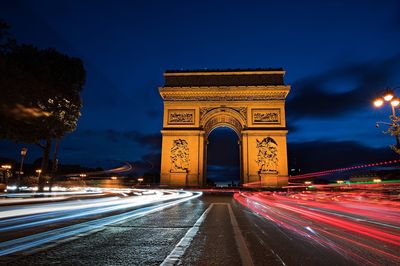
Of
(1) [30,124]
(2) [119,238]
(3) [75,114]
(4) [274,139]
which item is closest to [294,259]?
(2) [119,238]

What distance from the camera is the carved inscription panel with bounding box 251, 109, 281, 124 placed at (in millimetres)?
32312

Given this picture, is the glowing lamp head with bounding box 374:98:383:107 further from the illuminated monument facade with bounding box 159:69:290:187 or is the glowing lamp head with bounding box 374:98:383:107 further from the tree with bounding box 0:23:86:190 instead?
the illuminated monument facade with bounding box 159:69:290:187

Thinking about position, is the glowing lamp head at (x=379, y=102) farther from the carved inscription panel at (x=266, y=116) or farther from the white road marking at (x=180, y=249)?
the carved inscription panel at (x=266, y=116)

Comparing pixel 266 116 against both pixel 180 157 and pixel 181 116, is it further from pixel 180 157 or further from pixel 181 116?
pixel 180 157

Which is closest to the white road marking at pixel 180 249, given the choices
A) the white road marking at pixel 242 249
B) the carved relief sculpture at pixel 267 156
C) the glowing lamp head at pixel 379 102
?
the white road marking at pixel 242 249

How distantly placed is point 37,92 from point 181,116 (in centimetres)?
2260

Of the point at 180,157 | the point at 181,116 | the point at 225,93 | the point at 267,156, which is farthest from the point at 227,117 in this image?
the point at 180,157

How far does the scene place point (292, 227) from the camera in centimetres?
582

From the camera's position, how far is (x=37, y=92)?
11.2m

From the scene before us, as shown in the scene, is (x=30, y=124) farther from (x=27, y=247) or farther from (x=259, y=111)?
(x=259, y=111)

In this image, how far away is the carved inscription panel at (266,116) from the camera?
1272 inches

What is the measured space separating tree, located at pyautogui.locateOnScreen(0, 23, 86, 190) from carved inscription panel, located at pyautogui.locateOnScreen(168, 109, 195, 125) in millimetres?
18155

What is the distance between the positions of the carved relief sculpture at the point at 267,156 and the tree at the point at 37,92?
20.9m

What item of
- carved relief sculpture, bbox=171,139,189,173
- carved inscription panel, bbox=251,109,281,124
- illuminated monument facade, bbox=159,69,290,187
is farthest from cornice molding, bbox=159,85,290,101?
carved relief sculpture, bbox=171,139,189,173
